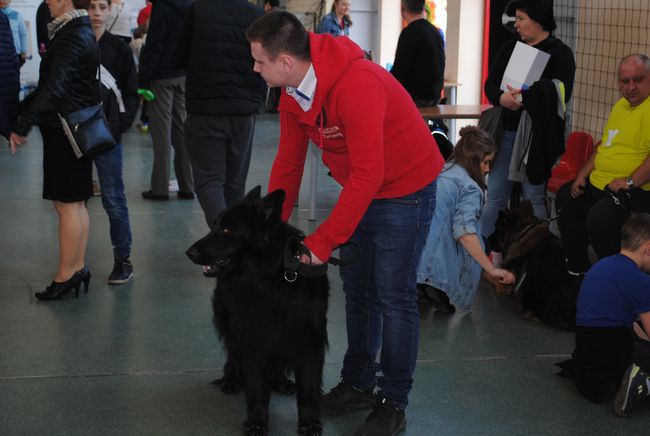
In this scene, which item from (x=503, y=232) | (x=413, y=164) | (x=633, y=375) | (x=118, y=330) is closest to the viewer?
(x=413, y=164)

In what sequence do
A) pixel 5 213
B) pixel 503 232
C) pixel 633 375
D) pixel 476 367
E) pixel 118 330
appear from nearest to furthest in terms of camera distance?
pixel 633 375
pixel 476 367
pixel 118 330
pixel 503 232
pixel 5 213

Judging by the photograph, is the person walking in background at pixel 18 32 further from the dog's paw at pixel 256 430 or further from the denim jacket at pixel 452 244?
the dog's paw at pixel 256 430

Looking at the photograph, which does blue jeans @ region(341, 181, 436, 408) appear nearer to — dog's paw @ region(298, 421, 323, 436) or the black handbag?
dog's paw @ region(298, 421, 323, 436)

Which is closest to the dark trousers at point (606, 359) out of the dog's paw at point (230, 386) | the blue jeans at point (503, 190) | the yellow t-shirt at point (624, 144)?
the yellow t-shirt at point (624, 144)

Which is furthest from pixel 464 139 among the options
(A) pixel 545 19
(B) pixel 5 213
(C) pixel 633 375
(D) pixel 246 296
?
(B) pixel 5 213

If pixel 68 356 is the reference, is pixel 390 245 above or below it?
above

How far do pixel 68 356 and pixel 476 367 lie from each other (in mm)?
1795

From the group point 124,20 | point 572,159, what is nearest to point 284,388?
point 572,159

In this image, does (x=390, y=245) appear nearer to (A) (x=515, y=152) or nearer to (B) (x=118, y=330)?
(B) (x=118, y=330)

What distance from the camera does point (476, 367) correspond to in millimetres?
3689

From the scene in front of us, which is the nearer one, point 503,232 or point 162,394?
point 162,394

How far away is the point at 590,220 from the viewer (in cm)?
439

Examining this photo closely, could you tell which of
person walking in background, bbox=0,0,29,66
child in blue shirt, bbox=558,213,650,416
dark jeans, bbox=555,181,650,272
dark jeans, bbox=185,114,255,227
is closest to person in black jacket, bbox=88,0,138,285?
dark jeans, bbox=185,114,255,227

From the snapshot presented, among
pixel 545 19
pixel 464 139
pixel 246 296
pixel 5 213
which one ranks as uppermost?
pixel 545 19
